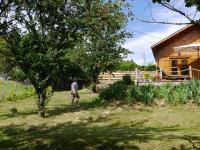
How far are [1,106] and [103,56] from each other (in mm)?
11758

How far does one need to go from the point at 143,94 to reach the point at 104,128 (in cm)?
637

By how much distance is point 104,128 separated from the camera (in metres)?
19.5

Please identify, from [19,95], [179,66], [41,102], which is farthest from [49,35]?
[179,66]

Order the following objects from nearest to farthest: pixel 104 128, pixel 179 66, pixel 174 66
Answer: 1. pixel 104 128
2. pixel 179 66
3. pixel 174 66

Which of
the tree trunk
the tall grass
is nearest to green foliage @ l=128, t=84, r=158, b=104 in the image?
the tall grass

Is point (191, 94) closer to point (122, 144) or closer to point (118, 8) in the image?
point (118, 8)

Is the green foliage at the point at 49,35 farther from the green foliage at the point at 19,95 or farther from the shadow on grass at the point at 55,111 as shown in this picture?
the green foliage at the point at 19,95

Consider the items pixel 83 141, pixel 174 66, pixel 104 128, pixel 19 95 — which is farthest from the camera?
pixel 174 66

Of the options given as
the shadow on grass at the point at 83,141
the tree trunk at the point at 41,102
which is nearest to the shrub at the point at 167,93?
the tree trunk at the point at 41,102

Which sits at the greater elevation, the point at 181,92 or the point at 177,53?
the point at 177,53

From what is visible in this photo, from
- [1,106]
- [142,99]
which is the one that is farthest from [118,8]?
[1,106]

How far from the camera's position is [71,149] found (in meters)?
14.5

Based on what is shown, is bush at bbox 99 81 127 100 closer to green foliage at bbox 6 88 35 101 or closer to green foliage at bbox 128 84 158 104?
green foliage at bbox 128 84 158 104

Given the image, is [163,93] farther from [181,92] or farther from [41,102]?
[41,102]
